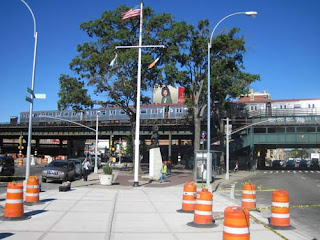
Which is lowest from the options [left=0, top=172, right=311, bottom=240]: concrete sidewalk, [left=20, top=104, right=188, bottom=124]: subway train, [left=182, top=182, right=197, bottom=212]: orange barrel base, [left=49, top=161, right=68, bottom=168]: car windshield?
[left=0, top=172, right=311, bottom=240]: concrete sidewalk

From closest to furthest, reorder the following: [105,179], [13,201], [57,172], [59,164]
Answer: [13,201]
[105,179]
[57,172]
[59,164]

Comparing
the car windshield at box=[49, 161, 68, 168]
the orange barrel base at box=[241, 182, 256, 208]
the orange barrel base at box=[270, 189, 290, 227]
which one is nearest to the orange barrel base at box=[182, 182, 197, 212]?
the orange barrel base at box=[241, 182, 256, 208]

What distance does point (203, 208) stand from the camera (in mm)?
9234

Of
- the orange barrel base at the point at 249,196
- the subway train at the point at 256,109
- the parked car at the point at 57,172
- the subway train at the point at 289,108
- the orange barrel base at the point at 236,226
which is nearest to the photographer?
the orange barrel base at the point at 236,226

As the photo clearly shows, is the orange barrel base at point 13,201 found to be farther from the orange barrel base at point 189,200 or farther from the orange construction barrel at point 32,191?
the orange barrel base at point 189,200

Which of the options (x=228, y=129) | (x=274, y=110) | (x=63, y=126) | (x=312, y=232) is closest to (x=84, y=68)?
(x=228, y=129)

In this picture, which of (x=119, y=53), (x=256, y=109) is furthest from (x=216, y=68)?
(x=256, y=109)

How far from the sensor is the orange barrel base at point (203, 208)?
9.11 m

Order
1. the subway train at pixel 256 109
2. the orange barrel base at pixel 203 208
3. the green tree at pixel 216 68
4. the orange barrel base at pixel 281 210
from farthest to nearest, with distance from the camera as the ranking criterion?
the subway train at pixel 256 109 < the green tree at pixel 216 68 < the orange barrel base at pixel 281 210 < the orange barrel base at pixel 203 208

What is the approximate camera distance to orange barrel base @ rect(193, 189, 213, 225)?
9.11m

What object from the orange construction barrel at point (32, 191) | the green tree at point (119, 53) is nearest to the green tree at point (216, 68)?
the green tree at point (119, 53)

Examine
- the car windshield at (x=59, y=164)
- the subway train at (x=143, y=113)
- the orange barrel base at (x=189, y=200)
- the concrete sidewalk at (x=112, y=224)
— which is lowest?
the concrete sidewalk at (x=112, y=224)

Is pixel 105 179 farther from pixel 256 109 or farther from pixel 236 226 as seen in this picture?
pixel 256 109

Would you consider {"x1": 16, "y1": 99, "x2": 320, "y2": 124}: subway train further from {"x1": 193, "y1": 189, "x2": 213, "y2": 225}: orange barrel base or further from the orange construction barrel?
{"x1": 193, "y1": 189, "x2": 213, "y2": 225}: orange barrel base
